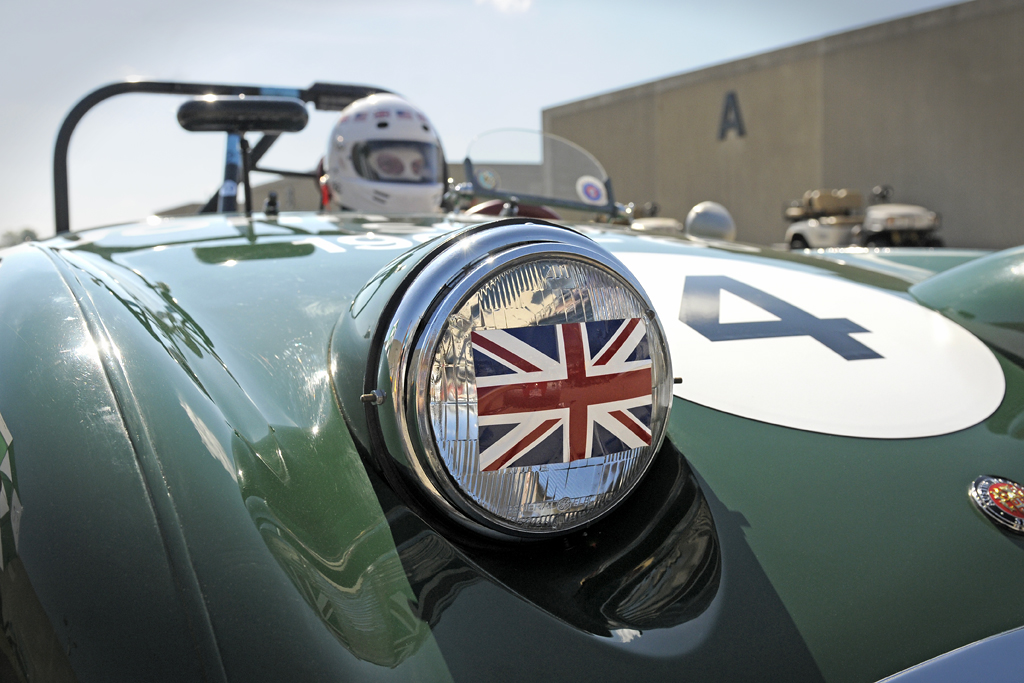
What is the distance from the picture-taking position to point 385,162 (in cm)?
358

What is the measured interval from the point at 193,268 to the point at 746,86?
91.2ft

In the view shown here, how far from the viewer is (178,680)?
0.74 metres

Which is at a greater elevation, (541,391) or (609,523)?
(541,391)

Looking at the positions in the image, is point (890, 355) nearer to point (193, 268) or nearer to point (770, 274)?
point (770, 274)

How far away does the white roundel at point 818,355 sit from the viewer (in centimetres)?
118

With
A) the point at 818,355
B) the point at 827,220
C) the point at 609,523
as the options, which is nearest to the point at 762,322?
the point at 818,355

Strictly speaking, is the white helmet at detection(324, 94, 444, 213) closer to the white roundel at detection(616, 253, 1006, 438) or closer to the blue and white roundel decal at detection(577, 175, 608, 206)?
the blue and white roundel decal at detection(577, 175, 608, 206)

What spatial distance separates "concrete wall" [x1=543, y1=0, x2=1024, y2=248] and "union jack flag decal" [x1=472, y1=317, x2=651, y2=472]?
2381cm

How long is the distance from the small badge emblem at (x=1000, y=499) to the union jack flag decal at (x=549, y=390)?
1.74ft

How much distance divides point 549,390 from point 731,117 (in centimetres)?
2818

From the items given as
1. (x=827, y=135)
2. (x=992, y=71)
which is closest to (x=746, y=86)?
(x=827, y=135)

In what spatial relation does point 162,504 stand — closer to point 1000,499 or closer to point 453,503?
point 453,503

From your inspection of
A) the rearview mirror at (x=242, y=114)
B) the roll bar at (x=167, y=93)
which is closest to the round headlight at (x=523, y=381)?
the rearview mirror at (x=242, y=114)

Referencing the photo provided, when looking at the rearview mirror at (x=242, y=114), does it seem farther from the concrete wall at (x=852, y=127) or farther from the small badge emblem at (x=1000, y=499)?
the concrete wall at (x=852, y=127)
